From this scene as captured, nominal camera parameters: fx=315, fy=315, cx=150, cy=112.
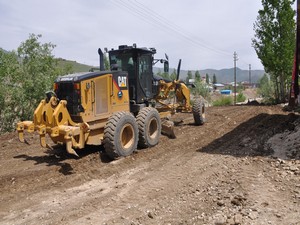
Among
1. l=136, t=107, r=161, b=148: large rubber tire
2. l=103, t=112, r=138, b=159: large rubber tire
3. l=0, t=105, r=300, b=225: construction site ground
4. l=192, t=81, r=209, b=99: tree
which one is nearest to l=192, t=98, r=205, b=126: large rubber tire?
l=0, t=105, r=300, b=225: construction site ground

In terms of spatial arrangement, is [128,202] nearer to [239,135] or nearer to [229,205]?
[229,205]

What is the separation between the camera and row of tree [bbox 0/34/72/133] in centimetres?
1236

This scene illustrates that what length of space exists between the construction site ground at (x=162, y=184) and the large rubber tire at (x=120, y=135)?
22 cm

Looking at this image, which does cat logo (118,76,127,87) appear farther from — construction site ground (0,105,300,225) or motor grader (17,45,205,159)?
construction site ground (0,105,300,225)

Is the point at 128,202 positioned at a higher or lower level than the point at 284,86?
lower

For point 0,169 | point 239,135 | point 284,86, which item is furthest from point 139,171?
point 284,86

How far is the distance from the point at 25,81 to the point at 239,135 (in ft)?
28.4

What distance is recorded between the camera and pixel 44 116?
6.39 metres

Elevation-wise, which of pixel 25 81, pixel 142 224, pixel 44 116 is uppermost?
pixel 25 81

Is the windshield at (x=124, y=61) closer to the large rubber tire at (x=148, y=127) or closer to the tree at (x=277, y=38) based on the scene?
the large rubber tire at (x=148, y=127)

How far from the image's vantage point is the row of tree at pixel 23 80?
487 inches

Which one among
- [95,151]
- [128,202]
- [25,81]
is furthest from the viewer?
[25,81]

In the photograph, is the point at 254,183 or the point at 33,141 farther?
the point at 33,141

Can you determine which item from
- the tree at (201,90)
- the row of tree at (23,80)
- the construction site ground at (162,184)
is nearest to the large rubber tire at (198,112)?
the construction site ground at (162,184)
